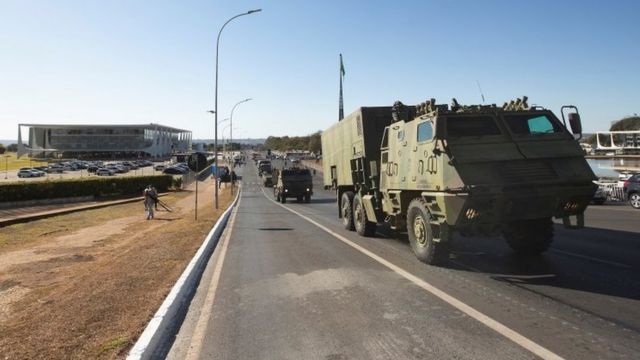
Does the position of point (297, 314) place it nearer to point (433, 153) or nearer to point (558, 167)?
point (433, 153)

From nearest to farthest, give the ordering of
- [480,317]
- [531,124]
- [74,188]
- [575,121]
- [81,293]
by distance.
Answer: [480,317] < [81,293] < [575,121] < [531,124] < [74,188]

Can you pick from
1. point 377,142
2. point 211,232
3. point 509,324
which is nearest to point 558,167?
point 509,324

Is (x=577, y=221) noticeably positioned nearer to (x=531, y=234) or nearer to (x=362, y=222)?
(x=531, y=234)

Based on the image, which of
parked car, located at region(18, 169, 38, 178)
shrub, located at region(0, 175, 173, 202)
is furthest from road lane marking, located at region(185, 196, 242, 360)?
parked car, located at region(18, 169, 38, 178)

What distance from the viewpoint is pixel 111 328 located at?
605cm

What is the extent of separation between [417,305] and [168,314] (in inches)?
121

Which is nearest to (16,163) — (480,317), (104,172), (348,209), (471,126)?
(104,172)

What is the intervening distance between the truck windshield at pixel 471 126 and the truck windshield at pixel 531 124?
31 centimetres

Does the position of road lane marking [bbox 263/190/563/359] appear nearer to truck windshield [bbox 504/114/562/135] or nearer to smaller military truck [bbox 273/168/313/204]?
truck windshield [bbox 504/114/562/135]

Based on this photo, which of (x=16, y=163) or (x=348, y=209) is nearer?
(x=348, y=209)

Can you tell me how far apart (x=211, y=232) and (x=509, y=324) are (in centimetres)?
1186

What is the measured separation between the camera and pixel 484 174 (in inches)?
333

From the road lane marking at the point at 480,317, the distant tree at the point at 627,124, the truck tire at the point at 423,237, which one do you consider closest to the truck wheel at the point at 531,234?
the truck tire at the point at 423,237

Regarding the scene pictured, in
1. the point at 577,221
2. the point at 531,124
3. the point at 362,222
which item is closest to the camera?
the point at 577,221
